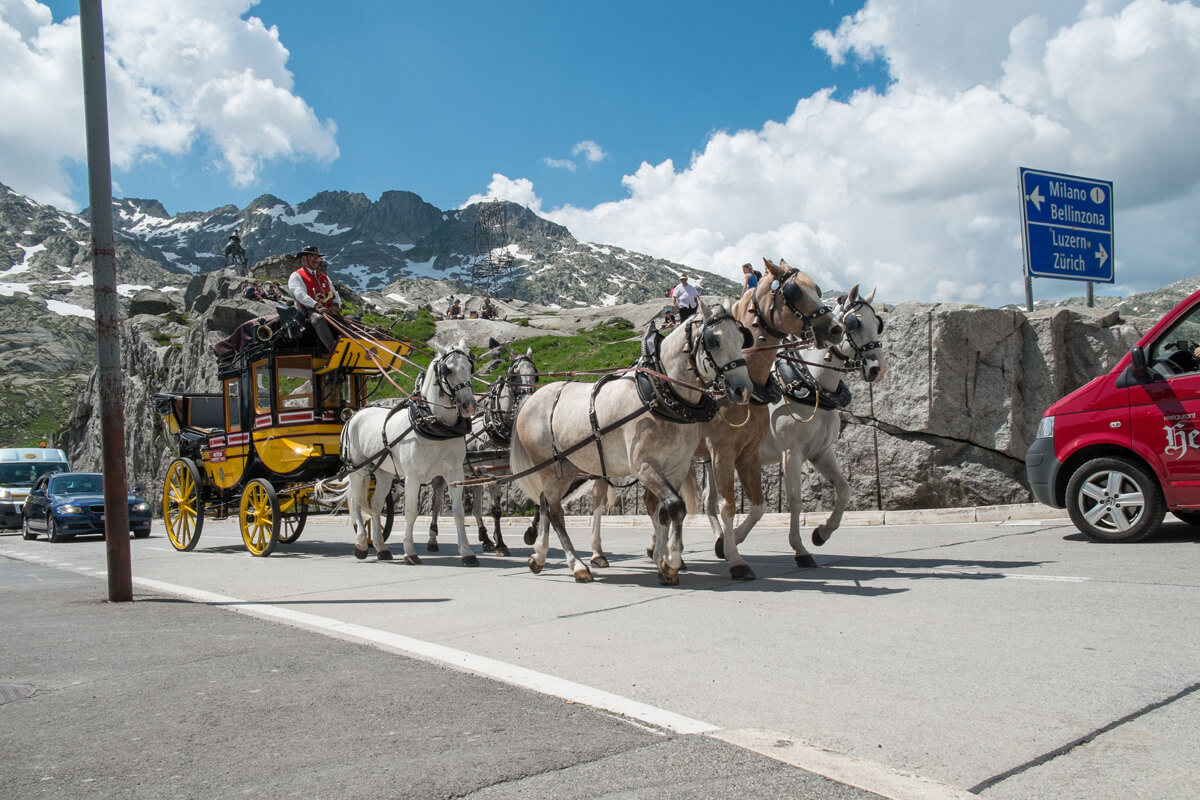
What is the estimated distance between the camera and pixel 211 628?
6160 mm

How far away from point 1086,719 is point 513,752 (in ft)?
7.47

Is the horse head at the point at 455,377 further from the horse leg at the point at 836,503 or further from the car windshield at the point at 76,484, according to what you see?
the car windshield at the point at 76,484

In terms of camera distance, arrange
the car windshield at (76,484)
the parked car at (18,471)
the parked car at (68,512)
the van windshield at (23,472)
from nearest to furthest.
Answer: the parked car at (68,512)
the car windshield at (76,484)
the parked car at (18,471)
the van windshield at (23,472)

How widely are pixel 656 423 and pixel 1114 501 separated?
4.58m

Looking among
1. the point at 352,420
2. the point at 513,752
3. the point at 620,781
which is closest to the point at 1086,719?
the point at 620,781

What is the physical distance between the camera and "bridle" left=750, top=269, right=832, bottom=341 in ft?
26.3

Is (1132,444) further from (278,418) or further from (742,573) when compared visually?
(278,418)

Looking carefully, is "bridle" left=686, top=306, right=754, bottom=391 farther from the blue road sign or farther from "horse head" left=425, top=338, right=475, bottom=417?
the blue road sign

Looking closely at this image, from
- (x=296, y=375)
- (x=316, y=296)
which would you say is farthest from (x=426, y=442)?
(x=296, y=375)

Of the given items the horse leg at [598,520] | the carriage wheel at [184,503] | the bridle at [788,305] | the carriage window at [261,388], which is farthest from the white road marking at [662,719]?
the carriage wheel at [184,503]

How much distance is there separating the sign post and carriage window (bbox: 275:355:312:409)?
34.9 feet

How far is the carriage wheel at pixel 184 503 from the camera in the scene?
44.3 ft

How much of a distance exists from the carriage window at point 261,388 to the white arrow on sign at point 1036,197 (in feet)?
37.6

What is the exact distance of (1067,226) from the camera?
43.2ft
